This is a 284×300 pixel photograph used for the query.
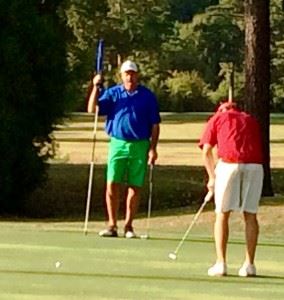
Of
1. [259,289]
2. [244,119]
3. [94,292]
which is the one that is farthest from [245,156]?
[94,292]

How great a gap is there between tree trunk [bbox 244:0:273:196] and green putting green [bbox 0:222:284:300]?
8.52 m

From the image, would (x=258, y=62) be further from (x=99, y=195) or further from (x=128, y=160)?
(x=128, y=160)

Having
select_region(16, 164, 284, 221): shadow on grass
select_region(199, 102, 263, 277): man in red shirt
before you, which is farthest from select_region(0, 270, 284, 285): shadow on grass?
select_region(16, 164, 284, 221): shadow on grass

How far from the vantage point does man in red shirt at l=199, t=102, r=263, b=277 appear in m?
11.6

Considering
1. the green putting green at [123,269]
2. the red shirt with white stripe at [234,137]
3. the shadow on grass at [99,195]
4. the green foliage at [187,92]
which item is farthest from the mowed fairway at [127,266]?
the green foliage at [187,92]

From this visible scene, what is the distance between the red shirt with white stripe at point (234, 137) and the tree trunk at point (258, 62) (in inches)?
498

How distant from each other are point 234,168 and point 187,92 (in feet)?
243

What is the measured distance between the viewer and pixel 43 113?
82.0 ft

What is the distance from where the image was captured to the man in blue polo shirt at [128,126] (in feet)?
49.9

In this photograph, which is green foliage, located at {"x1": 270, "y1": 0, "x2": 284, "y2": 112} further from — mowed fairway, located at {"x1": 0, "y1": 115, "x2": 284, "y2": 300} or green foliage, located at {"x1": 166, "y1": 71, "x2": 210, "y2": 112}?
mowed fairway, located at {"x1": 0, "y1": 115, "x2": 284, "y2": 300}

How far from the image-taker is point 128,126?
49.9ft

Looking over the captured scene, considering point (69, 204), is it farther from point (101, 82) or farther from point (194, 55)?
point (194, 55)

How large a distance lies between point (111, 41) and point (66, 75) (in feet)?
136

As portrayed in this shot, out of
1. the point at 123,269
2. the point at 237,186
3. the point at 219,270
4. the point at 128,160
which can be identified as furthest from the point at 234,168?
the point at 128,160
